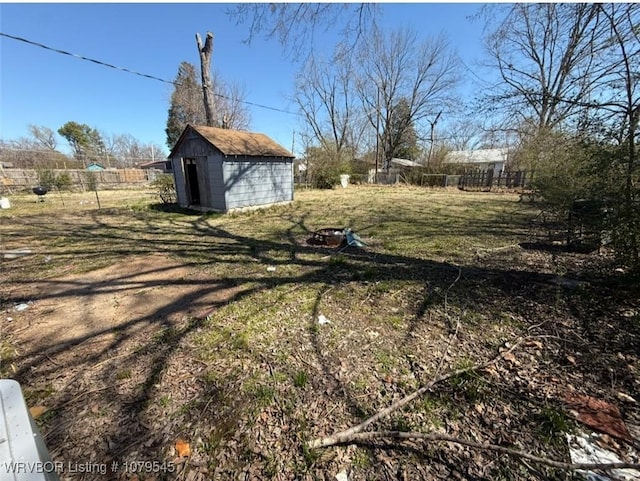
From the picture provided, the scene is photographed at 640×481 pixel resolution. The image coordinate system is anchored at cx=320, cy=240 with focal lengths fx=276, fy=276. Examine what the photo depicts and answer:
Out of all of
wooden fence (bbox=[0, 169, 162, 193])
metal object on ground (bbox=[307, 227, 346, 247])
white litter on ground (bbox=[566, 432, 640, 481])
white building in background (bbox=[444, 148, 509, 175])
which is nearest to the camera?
white litter on ground (bbox=[566, 432, 640, 481])

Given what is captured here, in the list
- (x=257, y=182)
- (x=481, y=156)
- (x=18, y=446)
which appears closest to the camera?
(x=18, y=446)

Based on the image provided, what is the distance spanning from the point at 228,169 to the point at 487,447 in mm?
9135

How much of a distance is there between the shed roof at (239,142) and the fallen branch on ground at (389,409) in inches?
334

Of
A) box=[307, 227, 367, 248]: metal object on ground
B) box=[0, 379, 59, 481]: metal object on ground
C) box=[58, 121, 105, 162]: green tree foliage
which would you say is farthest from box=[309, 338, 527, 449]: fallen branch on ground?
box=[58, 121, 105, 162]: green tree foliage

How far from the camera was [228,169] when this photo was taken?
904 centimetres

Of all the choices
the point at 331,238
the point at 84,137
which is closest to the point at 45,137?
the point at 84,137

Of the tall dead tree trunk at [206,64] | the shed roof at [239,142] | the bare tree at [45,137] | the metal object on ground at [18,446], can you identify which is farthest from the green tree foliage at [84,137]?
the metal object on ground at [18,446]

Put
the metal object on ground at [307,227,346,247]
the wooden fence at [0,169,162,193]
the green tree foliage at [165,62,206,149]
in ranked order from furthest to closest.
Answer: the green tree foliage at [165,62,206,149] → the wooden fence at [0,169,162,193] → the metal object on ground at [307,227,346,247]

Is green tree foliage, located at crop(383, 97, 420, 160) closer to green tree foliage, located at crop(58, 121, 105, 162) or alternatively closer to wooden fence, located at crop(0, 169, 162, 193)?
wooden fence, located at crop(0, 169, 162, 193)

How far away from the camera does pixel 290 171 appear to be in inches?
453

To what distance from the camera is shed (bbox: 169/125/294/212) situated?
9.08m

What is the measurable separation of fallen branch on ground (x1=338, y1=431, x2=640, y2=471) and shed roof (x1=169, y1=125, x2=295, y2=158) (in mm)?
8618

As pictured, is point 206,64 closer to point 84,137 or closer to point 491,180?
point 491,180

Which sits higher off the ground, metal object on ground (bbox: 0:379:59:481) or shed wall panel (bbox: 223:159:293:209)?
shed wall panel (bbox: 223:159:293:209)
